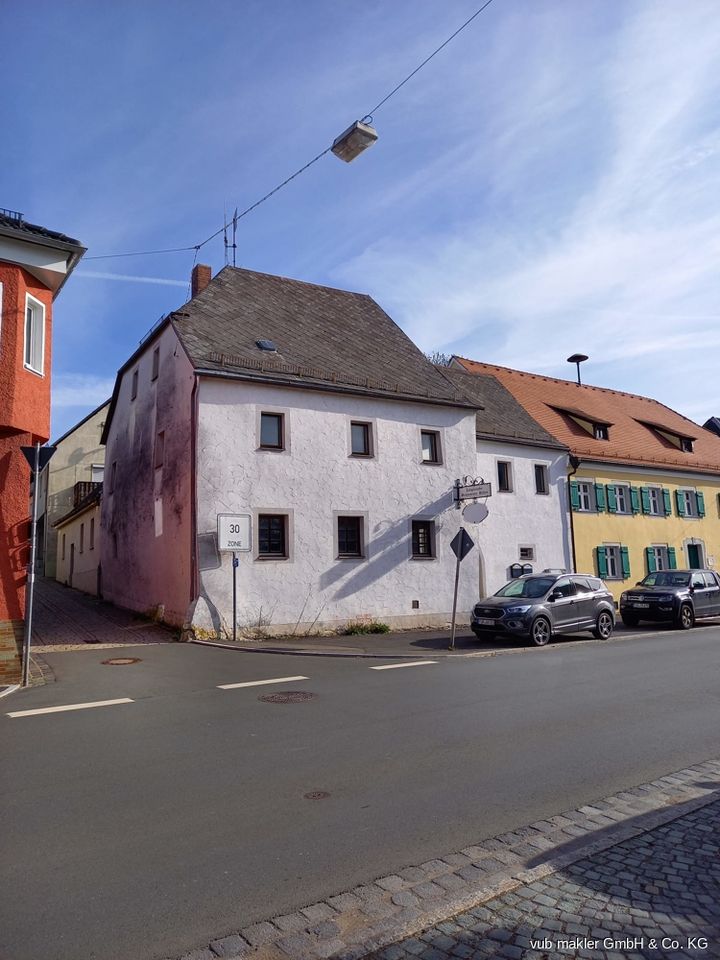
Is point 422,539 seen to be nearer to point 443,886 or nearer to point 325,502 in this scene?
point 325,502

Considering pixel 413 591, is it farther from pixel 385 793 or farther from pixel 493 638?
pixel 385 793

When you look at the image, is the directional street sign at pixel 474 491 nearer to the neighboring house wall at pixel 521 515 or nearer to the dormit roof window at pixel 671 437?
the neighboring house wall at pixel 521 515

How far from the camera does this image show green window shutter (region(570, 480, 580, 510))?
2703 cm

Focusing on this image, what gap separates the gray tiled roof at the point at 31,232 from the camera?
1212cm

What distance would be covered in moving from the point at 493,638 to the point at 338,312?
12933 mm

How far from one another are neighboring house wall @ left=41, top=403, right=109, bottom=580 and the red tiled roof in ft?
69.1

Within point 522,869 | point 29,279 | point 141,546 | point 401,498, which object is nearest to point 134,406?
point 141,546

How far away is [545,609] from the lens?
656 inches

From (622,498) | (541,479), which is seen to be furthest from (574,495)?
(622,498)

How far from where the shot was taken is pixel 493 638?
17.2 m

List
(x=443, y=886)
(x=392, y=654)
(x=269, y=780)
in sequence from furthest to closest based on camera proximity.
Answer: (x=392, y=654) → (x=269, y=780) → (x=443, y=886)

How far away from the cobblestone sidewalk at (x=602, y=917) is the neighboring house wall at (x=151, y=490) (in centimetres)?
1479

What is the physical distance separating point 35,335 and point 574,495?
794 inches

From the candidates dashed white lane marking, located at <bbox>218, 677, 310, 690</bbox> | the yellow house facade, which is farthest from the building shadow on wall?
the yellow house facade
